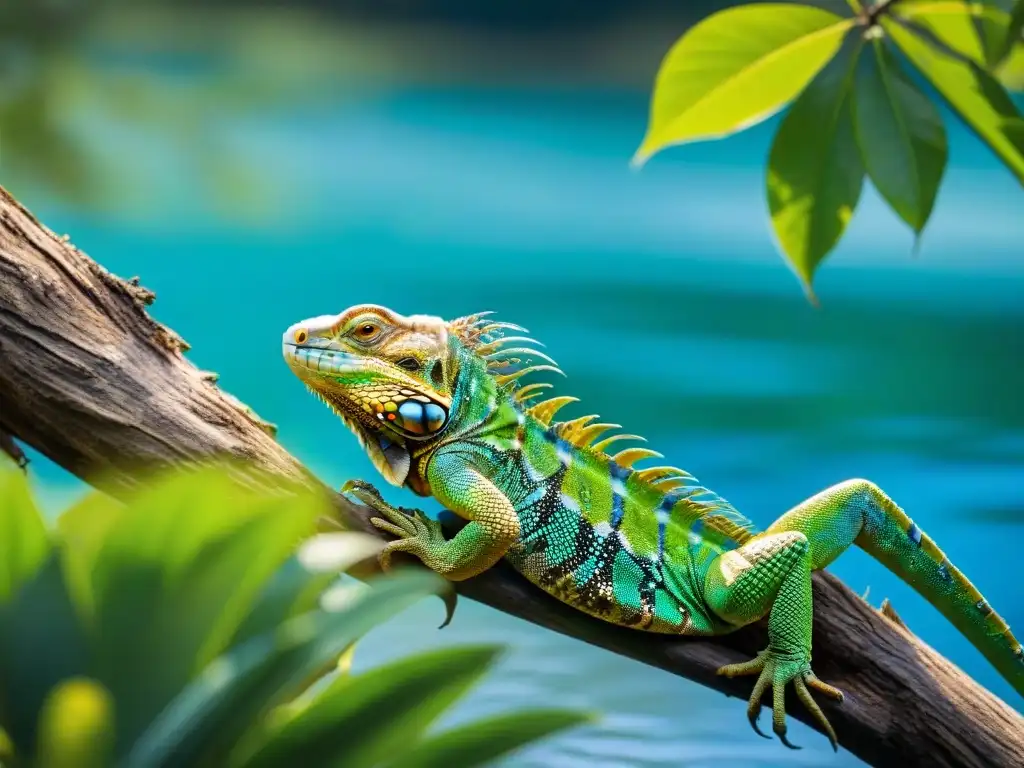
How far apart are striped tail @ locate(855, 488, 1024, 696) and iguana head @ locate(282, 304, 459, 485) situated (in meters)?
0.97

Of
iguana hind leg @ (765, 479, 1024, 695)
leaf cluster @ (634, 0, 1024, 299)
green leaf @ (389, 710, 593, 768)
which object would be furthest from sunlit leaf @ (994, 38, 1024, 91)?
green leaf @ (389, 710, 593, 768)

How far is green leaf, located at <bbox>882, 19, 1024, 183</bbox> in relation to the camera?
1501mm

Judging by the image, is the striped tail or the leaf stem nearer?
the leaf stem

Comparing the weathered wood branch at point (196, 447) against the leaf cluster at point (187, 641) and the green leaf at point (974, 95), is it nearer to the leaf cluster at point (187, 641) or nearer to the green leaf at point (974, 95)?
the leaf cluster at point (187, 641)

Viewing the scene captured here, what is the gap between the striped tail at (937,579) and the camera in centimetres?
222

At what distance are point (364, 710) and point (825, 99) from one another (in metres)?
1.20

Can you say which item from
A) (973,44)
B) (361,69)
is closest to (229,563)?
(973,44)

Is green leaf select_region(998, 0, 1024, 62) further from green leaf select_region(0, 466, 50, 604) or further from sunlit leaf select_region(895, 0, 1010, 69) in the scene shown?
green leaf select_region(0, 466, 50, 604)

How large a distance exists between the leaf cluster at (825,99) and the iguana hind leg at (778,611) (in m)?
0.68

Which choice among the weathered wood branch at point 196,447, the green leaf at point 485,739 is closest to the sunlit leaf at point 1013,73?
the weathered wood branch at point 196,447

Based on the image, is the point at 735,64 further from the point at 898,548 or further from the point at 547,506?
the point at 898,548

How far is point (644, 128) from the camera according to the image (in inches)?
179

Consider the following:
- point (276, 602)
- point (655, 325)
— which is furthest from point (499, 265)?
point (276, 602)

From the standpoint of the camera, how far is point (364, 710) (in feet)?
3.21
